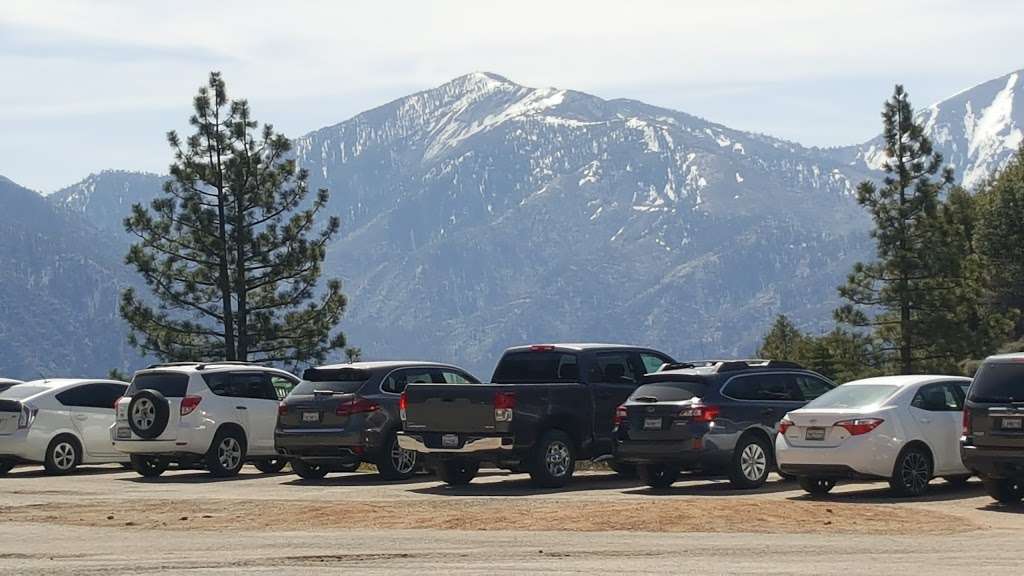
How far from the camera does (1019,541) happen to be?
1491cm

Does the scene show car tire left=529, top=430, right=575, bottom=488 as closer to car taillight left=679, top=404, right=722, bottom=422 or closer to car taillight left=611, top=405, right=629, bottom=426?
car taillight left=611, top=405, right=629, bottom=426

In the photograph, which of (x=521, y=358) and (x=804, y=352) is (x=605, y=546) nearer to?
(x=521, y=358)

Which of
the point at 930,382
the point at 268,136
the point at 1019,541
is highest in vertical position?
the point at 268,136

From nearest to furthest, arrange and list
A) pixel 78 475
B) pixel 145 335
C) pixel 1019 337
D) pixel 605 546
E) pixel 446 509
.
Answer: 1. pixel 605 546
2. pixel 446 509
3. pixel 78 475
4. pixel 145 335
5. pixel 1019 337

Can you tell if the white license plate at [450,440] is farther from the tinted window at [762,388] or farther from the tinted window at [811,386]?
the tinted window at [811,386]

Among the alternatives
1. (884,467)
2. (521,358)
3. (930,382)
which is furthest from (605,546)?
(521,358)

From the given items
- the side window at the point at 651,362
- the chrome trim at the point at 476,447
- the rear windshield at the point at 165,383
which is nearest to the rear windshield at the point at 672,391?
the chrome trim at the point at 476,447

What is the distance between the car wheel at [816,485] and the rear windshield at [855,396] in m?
0.93

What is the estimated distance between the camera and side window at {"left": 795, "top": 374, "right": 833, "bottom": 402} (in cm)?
2244

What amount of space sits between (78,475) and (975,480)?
14.2m

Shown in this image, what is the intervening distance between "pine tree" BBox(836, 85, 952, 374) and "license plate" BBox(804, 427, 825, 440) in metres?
48.6

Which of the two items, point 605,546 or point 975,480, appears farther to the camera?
point 975,480

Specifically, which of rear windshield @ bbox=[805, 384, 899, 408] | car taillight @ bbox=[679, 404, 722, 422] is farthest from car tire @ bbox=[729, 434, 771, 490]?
rear windshield @ bbox=[805, 384, 899, 408]

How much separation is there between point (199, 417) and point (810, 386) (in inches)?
367
